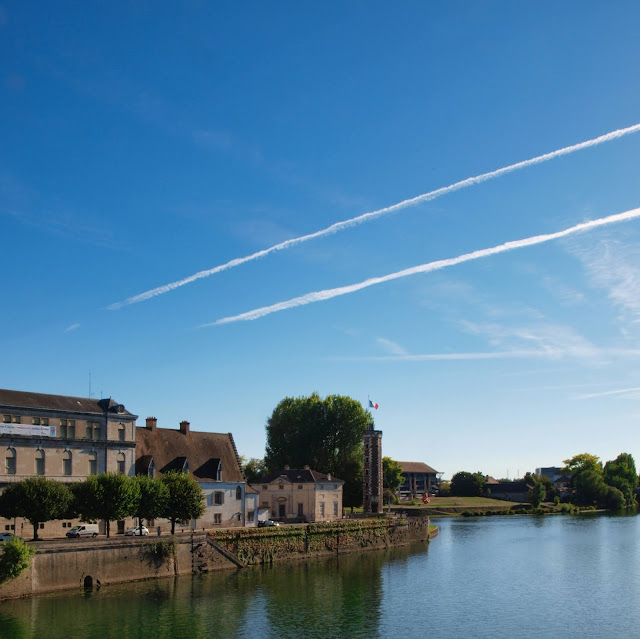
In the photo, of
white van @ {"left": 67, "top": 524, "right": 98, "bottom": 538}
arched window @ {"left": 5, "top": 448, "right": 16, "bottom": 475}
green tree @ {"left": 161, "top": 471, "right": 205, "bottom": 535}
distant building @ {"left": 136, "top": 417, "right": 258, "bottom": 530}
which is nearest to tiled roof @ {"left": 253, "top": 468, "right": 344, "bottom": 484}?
distant building @ {"left": 136, "top": 417, "right": 258, "bottom": 530}

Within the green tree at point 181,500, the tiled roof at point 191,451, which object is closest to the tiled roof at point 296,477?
the tiled roof at point 191,451

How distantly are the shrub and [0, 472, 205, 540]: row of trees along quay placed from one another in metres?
7.39

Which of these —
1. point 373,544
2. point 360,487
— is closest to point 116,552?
point 373,544

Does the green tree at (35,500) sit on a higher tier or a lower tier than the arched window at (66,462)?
lower

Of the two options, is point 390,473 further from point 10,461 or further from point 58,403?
point 10,461

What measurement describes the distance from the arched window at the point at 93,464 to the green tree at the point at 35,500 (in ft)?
26.1

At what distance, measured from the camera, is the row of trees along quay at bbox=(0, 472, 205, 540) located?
49500 millimetres

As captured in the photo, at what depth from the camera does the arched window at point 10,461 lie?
175 ft

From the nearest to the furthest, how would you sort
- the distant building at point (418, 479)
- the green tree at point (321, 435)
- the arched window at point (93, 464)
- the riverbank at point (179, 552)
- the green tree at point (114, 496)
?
the riverbank at point (179, 552) < the green tree at point (114, 496) < the arched window at point (93, 464) < the green tree at point (321, 435) < the distant building at point (418, 479)

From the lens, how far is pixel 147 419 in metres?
68.5

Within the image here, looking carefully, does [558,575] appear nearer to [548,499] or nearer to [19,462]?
[19,462]

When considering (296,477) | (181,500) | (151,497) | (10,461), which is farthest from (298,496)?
(10,461)

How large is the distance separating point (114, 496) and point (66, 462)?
24.0 feet

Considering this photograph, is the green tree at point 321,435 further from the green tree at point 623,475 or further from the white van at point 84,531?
the green tree at point 623,475
